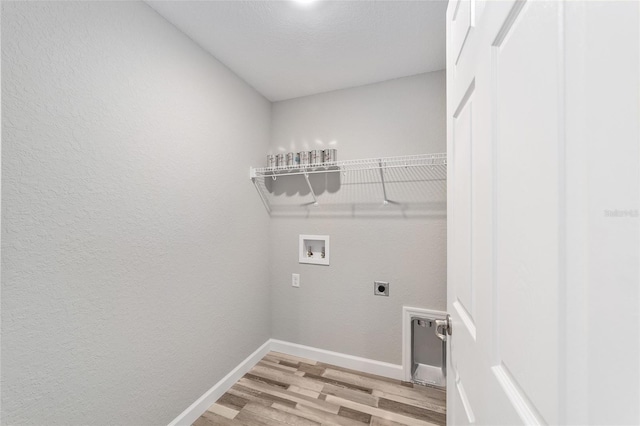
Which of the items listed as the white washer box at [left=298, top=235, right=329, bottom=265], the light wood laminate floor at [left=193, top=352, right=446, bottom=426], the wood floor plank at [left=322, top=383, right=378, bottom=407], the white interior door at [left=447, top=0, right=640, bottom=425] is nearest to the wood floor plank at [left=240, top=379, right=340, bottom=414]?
the light wood laminate floor at [left=193, top=352, right=446, bottom=426]

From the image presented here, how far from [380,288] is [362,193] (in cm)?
Answer: 78

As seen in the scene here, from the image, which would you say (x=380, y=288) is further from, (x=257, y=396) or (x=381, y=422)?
(x=257, y=396)

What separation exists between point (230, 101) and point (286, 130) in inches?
23.1

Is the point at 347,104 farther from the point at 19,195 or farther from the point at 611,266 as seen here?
the point at 611,266

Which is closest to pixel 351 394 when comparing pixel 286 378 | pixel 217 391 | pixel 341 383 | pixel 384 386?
pixel 341 383

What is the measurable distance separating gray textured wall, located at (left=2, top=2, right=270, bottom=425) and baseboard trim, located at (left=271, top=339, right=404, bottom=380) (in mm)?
606

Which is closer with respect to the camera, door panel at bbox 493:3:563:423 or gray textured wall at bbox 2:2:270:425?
door panel at bbox 493:3:563:423

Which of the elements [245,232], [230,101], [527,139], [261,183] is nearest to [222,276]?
[245,232]

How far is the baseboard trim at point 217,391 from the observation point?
1533 mm

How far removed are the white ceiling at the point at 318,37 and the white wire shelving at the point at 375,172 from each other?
0.67m

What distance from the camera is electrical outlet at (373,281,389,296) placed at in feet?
6.69

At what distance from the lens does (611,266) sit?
0.26 meters

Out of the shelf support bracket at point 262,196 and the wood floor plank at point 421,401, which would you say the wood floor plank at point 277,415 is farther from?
the shelf support bracket at point 262,196

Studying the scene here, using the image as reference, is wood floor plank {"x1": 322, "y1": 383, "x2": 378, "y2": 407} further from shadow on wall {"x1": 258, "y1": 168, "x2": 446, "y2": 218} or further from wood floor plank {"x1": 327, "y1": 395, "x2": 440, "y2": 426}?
shadow on wall {"x1": 258, "y1": 168, "x2": 446, "y2": 218}
